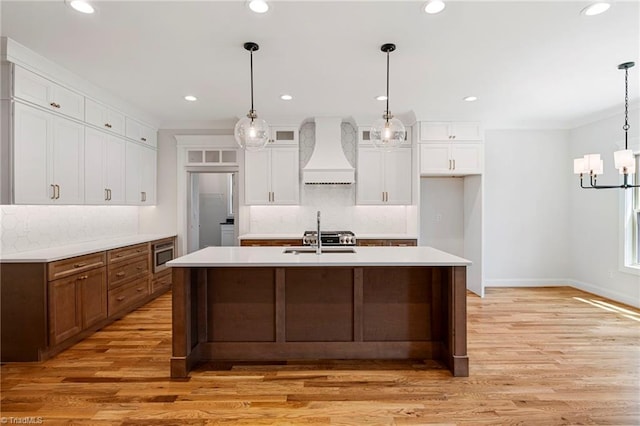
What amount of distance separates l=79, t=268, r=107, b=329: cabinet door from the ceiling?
82.7 inches

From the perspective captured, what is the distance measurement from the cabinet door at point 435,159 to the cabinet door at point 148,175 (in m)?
4.18

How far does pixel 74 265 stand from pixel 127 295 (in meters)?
1.07

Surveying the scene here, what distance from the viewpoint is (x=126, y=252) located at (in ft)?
14.5

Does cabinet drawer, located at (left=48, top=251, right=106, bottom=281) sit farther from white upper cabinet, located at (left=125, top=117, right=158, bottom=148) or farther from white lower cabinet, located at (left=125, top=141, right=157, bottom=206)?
white upper cabinet, located at (left=125, top=117, right=158, bottom=148)

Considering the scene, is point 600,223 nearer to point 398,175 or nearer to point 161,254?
point 398,175

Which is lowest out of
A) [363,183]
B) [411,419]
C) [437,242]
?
[411,419]

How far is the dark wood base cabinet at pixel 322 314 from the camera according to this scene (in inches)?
123

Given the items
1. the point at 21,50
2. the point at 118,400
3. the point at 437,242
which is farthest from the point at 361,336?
the point at 21,50

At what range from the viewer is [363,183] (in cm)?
576

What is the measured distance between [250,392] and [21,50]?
344cm

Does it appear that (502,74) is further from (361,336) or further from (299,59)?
(361,336)

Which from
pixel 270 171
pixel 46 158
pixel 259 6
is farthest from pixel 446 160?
pixel 46 158

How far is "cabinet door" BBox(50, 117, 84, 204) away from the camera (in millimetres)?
3650

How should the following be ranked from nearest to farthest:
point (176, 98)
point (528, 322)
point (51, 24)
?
point (51, 24)
point (528, 322)
point (176, 98)
